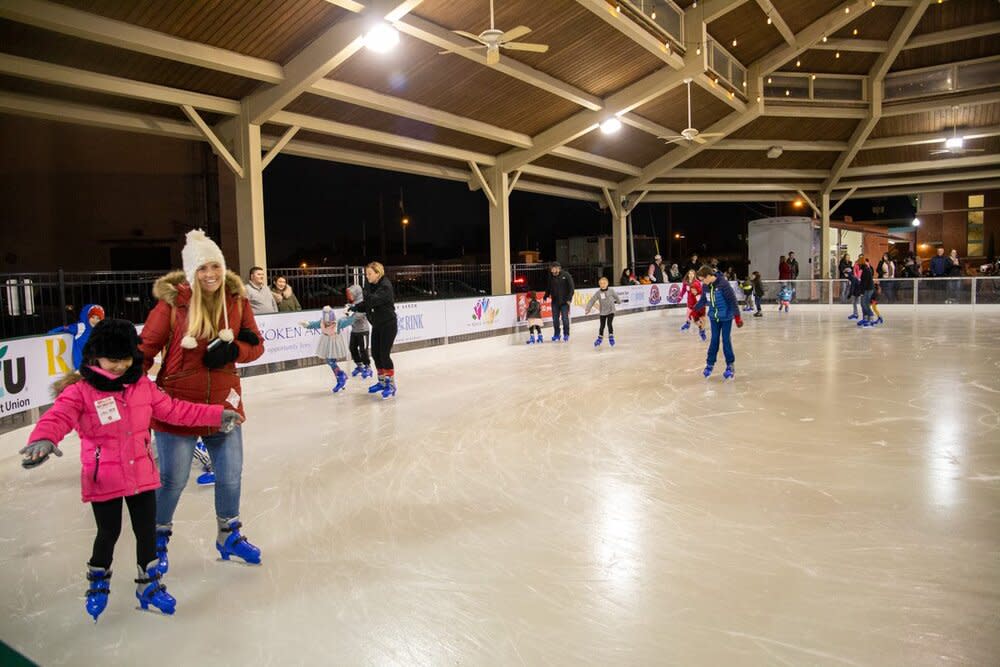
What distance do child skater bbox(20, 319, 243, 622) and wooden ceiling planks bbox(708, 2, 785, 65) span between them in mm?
14502

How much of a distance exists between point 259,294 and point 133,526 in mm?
5612

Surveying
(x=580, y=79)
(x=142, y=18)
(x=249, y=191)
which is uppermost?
(x=580, y=79)

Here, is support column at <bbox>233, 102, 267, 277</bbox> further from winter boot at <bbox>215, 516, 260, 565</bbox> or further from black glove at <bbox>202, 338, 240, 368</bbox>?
black glove at <bbox>202, 338, 240, 368</bbox>

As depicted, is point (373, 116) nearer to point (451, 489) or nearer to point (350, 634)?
point (451, 489)

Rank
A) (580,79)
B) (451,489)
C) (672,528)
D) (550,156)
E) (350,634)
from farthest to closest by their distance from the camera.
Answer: (550,156) < (580,79) < (451,489) < (672,528) < (350,634)

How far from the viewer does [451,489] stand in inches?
153

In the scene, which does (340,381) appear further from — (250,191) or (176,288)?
(176,288)

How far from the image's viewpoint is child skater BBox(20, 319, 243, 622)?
7.43 feet

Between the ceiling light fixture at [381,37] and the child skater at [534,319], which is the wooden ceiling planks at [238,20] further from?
the child skater at [534,319]

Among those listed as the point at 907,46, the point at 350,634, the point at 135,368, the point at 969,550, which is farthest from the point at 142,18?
the point at 907,46

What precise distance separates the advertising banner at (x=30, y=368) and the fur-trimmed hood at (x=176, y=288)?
3029 mm

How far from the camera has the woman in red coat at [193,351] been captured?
2.59 m

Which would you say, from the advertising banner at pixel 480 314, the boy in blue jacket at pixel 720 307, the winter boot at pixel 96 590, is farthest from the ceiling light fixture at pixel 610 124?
the winter boot at pixel 96 590

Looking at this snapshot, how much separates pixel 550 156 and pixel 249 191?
851cm
